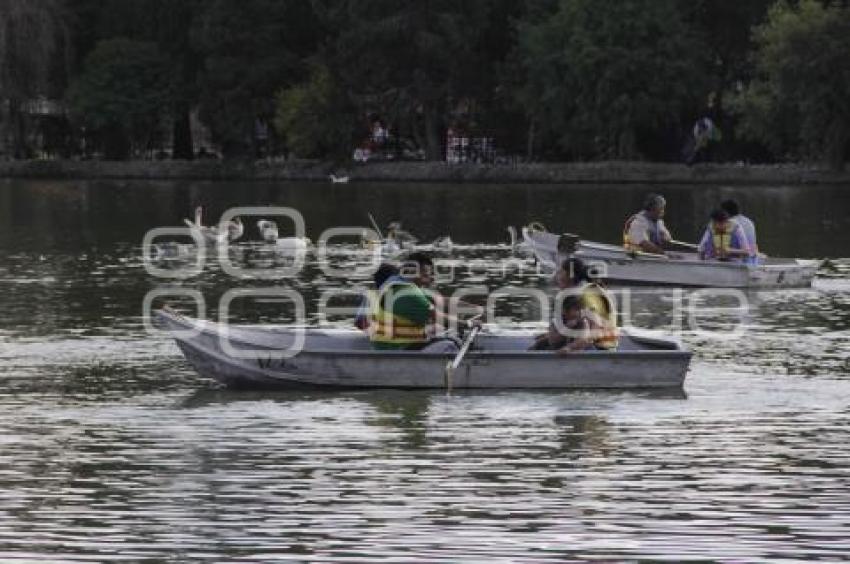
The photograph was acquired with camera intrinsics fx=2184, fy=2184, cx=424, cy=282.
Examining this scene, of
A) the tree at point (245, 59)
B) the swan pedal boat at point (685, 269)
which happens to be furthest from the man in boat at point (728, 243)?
the tree at point (245, 59)

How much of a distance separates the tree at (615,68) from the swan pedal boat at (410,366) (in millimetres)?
59976

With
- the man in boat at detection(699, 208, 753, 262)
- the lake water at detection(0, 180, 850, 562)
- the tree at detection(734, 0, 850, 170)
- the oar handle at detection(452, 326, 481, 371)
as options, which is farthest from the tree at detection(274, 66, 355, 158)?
the oar handle at detection(452, 326, 481, 371)

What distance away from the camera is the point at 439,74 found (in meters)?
89.3

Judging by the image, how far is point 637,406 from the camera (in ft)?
73.5

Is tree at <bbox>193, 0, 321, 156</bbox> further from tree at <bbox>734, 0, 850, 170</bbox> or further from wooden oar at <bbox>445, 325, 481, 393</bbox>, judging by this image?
wooden oar at <bbox>445, 325, 481, 393</bbox>

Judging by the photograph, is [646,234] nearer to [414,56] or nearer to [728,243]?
[728,243]

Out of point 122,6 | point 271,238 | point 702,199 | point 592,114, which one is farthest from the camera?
point 122,6

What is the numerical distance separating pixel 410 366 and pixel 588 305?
6.56ft

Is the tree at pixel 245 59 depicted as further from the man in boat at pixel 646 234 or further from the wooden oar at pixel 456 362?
the wooden oar at pixel 456 362

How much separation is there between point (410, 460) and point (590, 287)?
15.0ft

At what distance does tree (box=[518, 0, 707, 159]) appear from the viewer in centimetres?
8288

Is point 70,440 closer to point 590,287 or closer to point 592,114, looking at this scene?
point 590,287

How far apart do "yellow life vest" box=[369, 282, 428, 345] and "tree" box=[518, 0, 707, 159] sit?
5988 centimetres

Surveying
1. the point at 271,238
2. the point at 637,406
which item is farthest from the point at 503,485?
the point at 271,238
